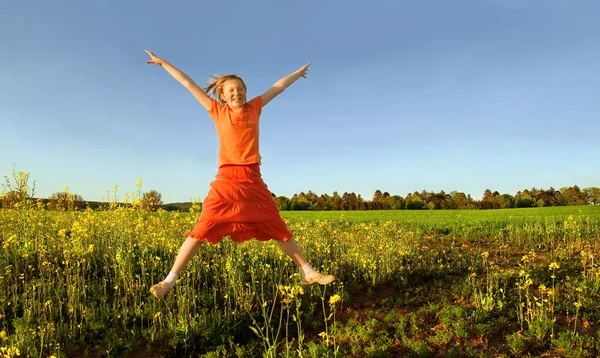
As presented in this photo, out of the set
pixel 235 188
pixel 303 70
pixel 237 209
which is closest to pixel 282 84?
pixel 303 70

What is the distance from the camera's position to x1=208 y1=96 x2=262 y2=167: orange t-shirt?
4332 millimetres

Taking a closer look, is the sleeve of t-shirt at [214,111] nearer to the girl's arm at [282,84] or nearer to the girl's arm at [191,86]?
the girl's arm at [191,86]

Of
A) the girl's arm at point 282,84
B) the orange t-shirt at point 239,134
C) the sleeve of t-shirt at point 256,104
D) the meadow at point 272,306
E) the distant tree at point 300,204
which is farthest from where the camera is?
the distant tree at point 300,204

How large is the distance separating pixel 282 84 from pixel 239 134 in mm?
856

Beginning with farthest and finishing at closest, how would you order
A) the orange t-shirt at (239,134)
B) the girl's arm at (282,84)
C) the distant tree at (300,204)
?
the distant tree at (300,204)
the girl's arm at (282,84)
the orange t-shirt at (239,134)

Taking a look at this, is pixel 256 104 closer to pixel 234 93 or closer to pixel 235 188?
pixel 234 93

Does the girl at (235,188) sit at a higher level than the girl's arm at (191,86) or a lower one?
lower

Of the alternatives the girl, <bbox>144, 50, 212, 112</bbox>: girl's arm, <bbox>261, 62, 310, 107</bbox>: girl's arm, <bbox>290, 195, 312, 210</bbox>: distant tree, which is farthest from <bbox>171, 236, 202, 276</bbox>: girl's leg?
<bbox>290, 195, 312, 210</bbox>: distant tree

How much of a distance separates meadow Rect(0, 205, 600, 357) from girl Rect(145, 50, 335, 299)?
27.6 inches

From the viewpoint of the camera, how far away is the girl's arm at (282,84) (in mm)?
4594

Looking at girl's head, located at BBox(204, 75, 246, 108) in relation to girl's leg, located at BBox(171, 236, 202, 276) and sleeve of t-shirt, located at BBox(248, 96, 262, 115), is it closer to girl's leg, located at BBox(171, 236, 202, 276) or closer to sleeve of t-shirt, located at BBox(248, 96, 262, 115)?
sleeve of t-shirt, located at BBox(248, 96, 262, 115)

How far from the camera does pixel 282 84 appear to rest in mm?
4715

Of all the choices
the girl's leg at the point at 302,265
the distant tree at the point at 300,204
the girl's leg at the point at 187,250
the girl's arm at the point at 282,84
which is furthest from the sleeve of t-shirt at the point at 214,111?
the distant tree at the point at 300,204

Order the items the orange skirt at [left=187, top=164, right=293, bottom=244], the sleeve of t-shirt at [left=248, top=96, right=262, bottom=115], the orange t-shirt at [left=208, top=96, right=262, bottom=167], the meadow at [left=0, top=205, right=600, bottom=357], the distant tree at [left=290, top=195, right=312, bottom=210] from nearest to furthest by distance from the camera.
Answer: the orange skirt at [left=187, top=164, right=293, bottom=244] → the orange t-shirt at [left=208, top=96, right=262, bottom=167] → the sleeve of t-shirt at [left=248, top=96, right=262, bottom=115] → the meadow at [left=0, top=205, right=600, bottom=357] → the distant tree at [left=290, top=195, right=312, bottom=210]
